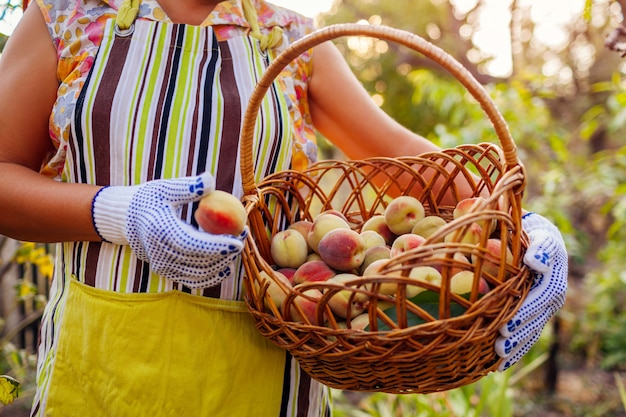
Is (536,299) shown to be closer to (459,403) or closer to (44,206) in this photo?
(44,206)

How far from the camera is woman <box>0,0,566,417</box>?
34.4 inches

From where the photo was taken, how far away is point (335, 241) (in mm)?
863

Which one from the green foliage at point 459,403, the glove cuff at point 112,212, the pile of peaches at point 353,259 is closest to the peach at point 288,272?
the pile of peaches at point 353,259

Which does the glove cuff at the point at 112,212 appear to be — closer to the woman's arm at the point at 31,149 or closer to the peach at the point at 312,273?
the woman's arm at the point at 31,149

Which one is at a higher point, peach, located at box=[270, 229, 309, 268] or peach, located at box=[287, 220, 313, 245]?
peach, located at box=[287, 220, 313, 245]

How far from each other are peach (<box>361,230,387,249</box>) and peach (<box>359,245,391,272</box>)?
3 cm

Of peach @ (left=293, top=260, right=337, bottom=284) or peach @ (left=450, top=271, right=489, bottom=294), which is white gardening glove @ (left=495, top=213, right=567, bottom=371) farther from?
peach @ (left=293, top=260, right=337, bottom=284)

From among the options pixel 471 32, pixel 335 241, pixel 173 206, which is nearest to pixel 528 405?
pixel 335 241

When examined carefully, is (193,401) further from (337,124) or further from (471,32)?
(471,32)

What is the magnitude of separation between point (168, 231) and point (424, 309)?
0.35 m

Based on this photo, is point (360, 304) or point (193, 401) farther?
point (193, 401)

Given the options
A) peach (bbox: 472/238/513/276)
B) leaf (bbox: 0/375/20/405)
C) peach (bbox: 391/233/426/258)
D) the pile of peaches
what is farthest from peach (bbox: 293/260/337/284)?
leaf (bbox: 0/375/20/405)

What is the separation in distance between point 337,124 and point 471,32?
17.3 feet

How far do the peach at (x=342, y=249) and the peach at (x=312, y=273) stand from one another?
0.02 meters
